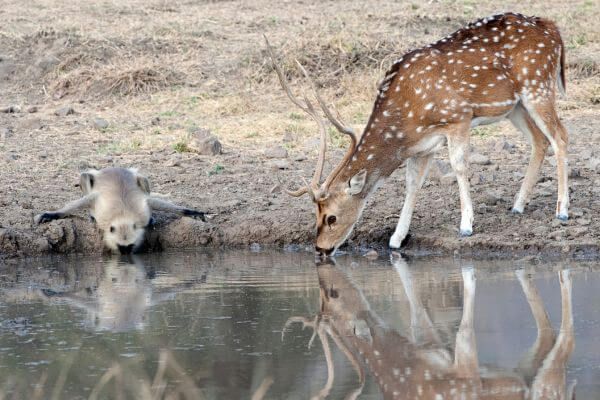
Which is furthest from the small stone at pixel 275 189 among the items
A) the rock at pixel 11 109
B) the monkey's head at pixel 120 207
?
the rock at pixel 11 109

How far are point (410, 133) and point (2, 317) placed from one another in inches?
148

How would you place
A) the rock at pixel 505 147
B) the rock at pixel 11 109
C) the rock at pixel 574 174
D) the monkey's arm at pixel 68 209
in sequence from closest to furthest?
the monkey's arm at pixel 68 209, the rock at pixel 574 174, the rock at pixel 505 147, the rock at pixel 11 109

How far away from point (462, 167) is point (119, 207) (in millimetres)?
3240

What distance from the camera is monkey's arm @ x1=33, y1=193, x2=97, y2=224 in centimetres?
1041

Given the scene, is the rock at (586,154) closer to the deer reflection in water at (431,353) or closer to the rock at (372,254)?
the rock at (372,254)

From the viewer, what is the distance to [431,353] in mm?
6441

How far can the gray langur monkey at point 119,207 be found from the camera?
10.4m

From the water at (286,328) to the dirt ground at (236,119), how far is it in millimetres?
664

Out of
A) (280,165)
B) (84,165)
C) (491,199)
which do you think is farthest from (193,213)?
(491,199)

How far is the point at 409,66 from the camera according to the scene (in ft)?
31.8

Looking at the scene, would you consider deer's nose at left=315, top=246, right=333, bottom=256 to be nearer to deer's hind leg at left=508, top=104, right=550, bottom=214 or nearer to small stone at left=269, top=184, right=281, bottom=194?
deer's hind leg at left=508, top=104, right=550, bottom=214

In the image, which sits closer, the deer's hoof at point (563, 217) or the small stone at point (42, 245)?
the deer's hoof at point (563, 217)

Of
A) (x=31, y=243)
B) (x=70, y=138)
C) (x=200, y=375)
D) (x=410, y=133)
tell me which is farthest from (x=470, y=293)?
(x=70, y=138)

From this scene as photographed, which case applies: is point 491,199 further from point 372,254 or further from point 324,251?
point 324,251
